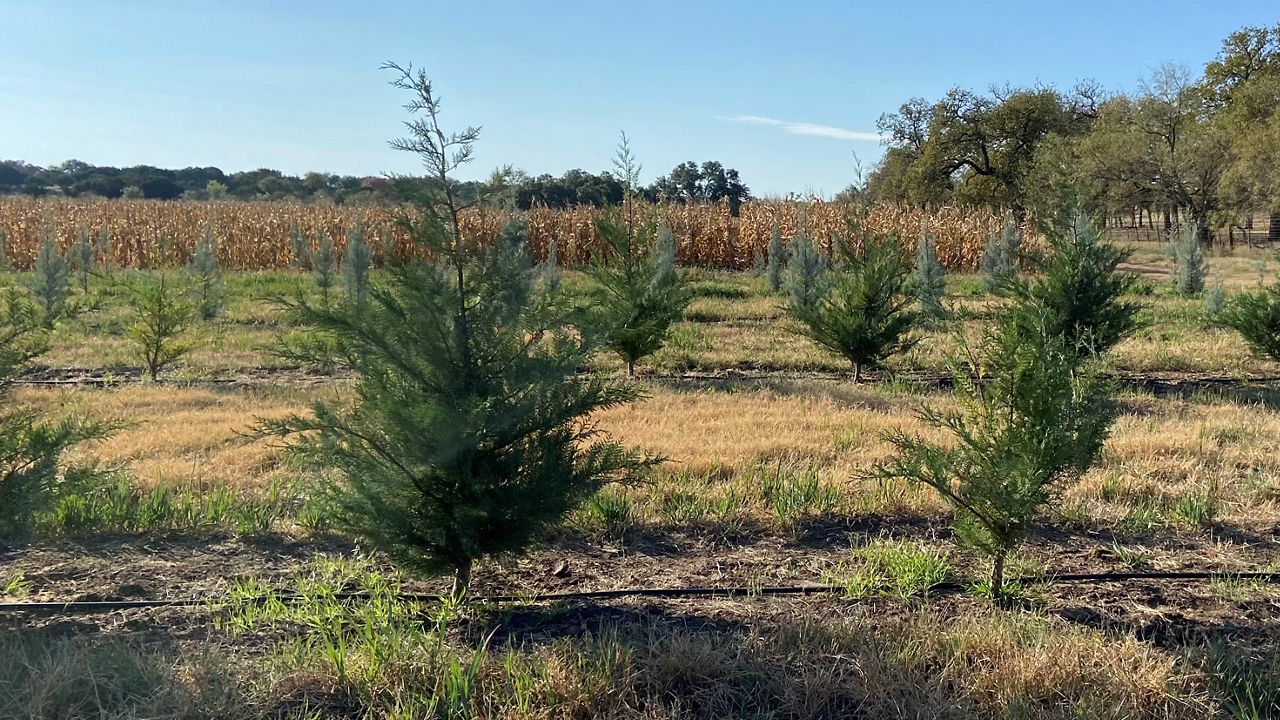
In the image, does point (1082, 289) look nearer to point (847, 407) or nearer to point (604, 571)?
point (847, 407)

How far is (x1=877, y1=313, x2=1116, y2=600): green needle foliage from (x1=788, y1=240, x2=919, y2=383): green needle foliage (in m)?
5.62

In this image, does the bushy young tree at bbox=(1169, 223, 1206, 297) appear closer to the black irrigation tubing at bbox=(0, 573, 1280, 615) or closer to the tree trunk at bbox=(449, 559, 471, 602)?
the black irrigation tubing at bbox=(0, 573, 1280, 615)

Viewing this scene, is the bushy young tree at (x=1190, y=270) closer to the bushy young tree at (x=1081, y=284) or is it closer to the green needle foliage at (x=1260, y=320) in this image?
the green needle foliage at (x=1260, y=320)

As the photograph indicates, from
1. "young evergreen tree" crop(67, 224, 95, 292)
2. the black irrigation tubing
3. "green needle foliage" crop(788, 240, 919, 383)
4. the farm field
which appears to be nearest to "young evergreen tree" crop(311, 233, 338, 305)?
"young evergreen tree" crop(67, 224, 95, 292)

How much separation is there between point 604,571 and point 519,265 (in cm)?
161

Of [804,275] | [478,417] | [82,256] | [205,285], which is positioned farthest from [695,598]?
[82,256]

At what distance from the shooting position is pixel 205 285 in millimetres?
13703

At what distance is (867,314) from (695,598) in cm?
629

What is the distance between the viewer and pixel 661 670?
134 inches

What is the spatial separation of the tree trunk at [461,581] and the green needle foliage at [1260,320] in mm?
9636

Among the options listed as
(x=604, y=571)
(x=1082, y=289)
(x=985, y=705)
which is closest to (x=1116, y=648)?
(x=985, y=705)

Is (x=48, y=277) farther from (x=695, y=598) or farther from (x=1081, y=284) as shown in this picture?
(x=1081, y=284)

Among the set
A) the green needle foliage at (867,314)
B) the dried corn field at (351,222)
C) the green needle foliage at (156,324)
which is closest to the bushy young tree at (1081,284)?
the green needle foliage at (867,314)

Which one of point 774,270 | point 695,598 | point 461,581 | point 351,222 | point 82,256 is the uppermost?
point 351,222
